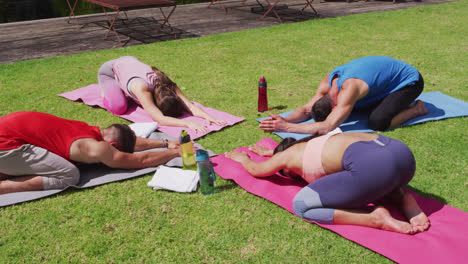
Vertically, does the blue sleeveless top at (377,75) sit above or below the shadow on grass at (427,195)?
above

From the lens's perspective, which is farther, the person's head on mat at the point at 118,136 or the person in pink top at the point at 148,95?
the person in pink top at the point at 148,95

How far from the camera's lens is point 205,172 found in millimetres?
3615

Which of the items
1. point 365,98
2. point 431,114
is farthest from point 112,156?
point 431,114

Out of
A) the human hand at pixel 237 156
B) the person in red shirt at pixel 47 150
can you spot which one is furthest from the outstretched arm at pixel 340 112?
the person in red shirt at pixel 47 150

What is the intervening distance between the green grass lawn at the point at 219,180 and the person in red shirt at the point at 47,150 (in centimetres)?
22

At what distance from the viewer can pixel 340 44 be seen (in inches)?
374

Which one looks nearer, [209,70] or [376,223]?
[376,223]

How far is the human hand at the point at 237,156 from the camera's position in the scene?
416cm

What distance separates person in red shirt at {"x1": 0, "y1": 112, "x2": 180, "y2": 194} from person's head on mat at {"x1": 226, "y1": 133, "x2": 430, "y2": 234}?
5.82ft

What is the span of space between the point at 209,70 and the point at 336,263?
5.47 metres

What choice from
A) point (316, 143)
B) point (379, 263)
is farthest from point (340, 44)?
point (379, 263)

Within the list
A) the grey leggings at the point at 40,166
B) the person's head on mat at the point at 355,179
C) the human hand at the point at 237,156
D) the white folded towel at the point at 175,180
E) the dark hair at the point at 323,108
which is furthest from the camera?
the dark hair at the point at 323,108

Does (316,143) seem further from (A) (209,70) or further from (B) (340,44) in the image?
(B) (340,44)

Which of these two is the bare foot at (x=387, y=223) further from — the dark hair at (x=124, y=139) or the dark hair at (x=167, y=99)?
the dark hair at (x=167, y=99)
